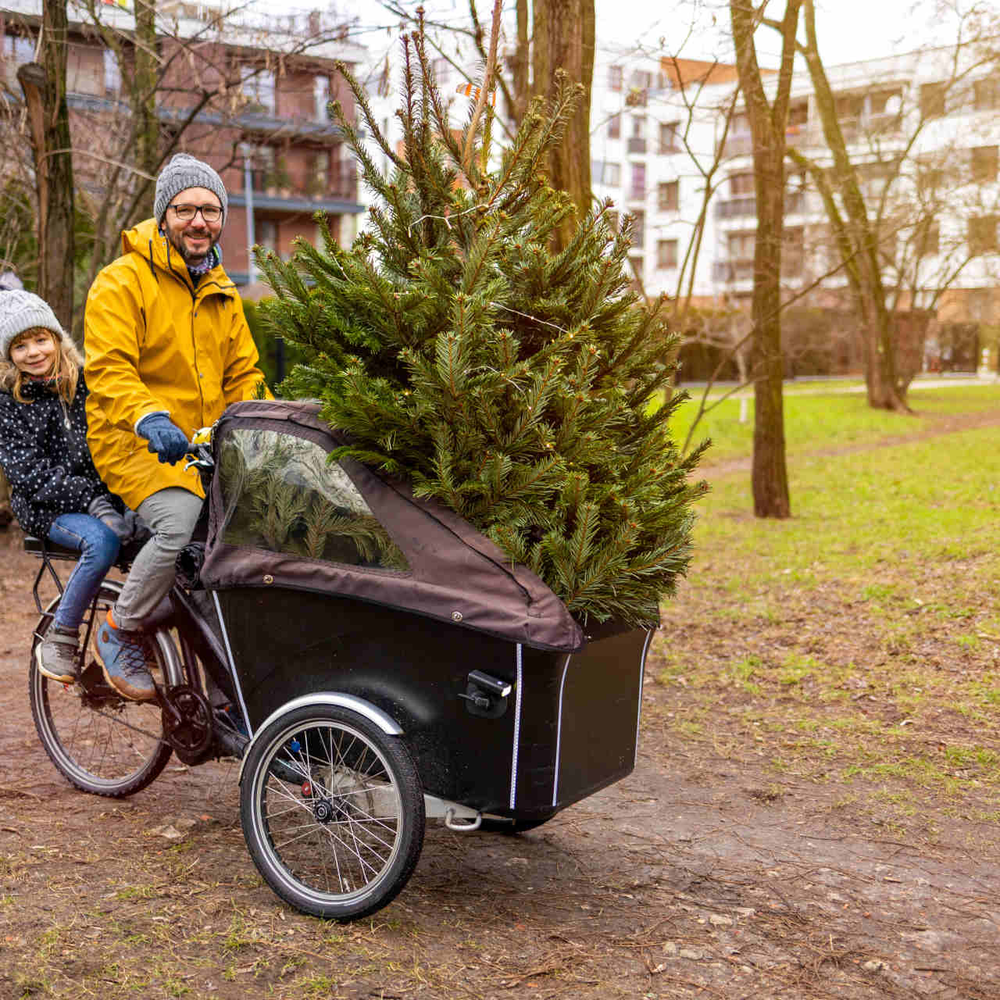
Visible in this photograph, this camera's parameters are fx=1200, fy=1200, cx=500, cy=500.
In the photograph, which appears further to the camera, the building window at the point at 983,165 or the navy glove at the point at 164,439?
the building window at the point at 983,165

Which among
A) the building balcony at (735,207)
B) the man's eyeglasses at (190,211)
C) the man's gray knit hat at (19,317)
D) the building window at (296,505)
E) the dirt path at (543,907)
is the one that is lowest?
the dirt path at (543,907)

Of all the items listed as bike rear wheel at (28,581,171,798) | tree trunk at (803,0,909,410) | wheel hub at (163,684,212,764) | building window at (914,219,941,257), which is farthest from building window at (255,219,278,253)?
wheel hub at (163,684,212,764)

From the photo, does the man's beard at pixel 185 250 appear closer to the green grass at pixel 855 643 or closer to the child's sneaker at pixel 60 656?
the child's sneaker at pixel 60 656

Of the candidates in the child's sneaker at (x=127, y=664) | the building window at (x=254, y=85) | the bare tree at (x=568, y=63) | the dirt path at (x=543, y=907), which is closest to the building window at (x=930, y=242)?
the building window at (x=254, y=85)

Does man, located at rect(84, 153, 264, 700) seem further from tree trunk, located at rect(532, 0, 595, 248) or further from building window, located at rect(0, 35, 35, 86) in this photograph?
building window, located at rect(0, 35, 35, 86)

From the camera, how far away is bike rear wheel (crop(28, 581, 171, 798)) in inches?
179

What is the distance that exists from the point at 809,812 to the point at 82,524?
116 inches

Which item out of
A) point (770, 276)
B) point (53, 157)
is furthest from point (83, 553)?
point (770, 276)

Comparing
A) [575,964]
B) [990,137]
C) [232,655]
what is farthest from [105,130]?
[990,137]

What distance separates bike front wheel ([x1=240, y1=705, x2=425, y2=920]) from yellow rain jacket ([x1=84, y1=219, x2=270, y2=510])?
1017 mm

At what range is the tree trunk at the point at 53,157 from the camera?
9.32m

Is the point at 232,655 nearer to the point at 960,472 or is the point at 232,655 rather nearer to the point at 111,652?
the point at 111,652

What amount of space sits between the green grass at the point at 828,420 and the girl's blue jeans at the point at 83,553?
504 inches

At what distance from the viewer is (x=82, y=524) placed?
428cm
